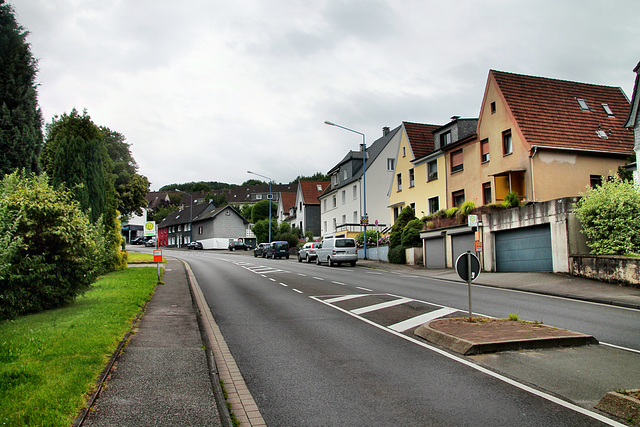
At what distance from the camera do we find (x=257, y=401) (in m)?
5.62

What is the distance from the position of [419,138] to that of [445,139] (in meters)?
6.18

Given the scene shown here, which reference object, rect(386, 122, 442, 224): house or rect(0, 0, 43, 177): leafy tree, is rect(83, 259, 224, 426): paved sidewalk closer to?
rect(0, 0, 43, 177): leafy tree

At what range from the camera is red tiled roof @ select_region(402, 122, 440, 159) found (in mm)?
39031

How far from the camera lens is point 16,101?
14.0 m

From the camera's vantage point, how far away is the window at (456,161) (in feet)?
104

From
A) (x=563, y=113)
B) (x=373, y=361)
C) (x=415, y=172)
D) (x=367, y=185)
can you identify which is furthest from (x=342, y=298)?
(x=367, y=185)

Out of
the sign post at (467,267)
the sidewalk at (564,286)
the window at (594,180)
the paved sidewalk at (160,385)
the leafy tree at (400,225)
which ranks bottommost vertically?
the sidewalk at (564,286)

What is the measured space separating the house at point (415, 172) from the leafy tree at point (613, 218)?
14.4 m

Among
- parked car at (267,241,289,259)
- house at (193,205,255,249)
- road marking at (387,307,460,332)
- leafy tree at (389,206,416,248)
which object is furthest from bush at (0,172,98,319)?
house at (193,205,255,249)

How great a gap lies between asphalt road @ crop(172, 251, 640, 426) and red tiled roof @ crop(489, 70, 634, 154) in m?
13.7

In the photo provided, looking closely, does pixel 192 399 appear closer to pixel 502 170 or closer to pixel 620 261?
pixel 620 261

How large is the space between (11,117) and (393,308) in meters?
12.0

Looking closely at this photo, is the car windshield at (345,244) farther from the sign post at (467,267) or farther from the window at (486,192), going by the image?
the sign post at (467,267)

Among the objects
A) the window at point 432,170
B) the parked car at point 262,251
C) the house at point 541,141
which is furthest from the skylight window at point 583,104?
the parked car at point 262,251
